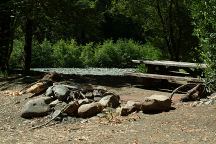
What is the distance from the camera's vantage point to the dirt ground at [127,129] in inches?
334

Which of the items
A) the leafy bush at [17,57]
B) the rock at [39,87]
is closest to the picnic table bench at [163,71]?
the rock at [39,87]

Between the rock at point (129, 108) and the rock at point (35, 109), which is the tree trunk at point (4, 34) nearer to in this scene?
the rock at point (35, 109)

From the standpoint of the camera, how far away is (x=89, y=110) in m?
10.9

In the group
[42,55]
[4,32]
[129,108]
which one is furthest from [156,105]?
[42,55]

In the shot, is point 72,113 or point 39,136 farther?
point 72,113

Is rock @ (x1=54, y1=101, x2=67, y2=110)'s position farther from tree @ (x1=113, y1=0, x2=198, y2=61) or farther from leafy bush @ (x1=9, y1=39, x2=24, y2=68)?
leafy bush @ (x1=9, y1=39, x2=24, y2=68)

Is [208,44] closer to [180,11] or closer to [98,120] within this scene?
[98,120]

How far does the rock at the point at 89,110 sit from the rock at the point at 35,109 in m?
0.83

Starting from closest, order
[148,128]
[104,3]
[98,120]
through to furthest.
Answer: [148,128] → [98,120] → [104,3]

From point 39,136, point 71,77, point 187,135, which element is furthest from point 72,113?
point 71,77

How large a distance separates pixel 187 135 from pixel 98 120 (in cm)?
239

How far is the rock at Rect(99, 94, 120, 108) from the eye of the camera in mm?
11336

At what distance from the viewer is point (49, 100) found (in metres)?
11.9

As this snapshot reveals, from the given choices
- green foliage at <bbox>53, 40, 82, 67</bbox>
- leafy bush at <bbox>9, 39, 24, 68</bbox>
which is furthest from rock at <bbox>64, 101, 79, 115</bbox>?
green foliage at <bbox>53, 40, 82, 67</bbox>
